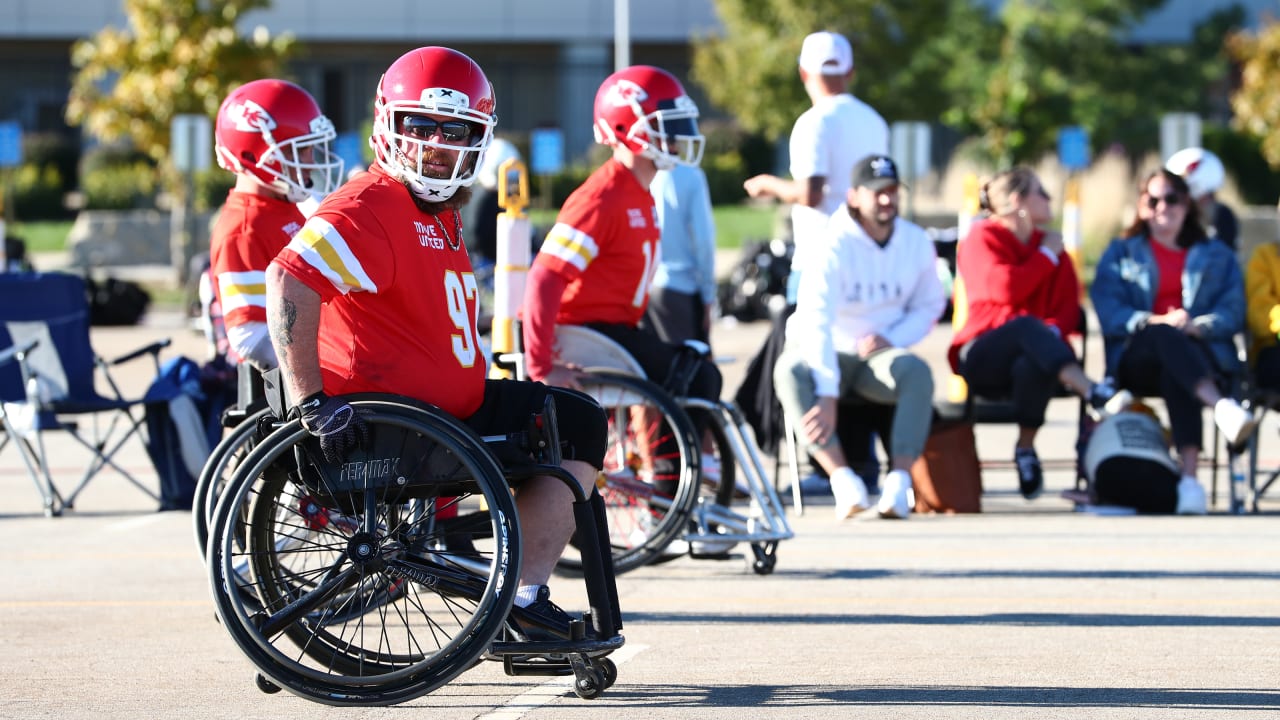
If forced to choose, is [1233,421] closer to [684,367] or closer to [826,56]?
[826,56]

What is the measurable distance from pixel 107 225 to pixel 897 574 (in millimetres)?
23981

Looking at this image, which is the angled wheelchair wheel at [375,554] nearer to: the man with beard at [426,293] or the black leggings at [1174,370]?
the man with beard at [426,293]

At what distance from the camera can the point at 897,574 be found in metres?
7.57

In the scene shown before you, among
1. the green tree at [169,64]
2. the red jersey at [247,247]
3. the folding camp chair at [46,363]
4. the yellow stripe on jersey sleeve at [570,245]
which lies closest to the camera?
the red jersey at [247,247]

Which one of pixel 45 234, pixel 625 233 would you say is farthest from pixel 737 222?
pixel 625 233

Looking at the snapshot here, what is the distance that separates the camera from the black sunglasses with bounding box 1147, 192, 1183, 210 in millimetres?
9750

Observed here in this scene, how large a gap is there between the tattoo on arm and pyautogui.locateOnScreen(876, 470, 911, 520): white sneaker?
3.59 meters

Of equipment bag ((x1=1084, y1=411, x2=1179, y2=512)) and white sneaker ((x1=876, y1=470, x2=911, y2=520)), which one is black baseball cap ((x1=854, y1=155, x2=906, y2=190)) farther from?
equipment bag ((x1=1084, y1=411, x2=1179, y2=512))

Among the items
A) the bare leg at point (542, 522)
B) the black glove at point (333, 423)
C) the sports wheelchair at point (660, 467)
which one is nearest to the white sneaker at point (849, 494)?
the sports wheelchair at point (660, 467)

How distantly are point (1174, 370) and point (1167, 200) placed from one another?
102 centimetres

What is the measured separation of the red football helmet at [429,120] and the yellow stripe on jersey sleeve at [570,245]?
192 centimetres

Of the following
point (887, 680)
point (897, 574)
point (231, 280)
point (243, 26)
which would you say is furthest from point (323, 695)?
point (243, 26)

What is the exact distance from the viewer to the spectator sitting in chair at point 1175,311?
921 cm

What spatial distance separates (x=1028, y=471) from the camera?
937 centimetres
